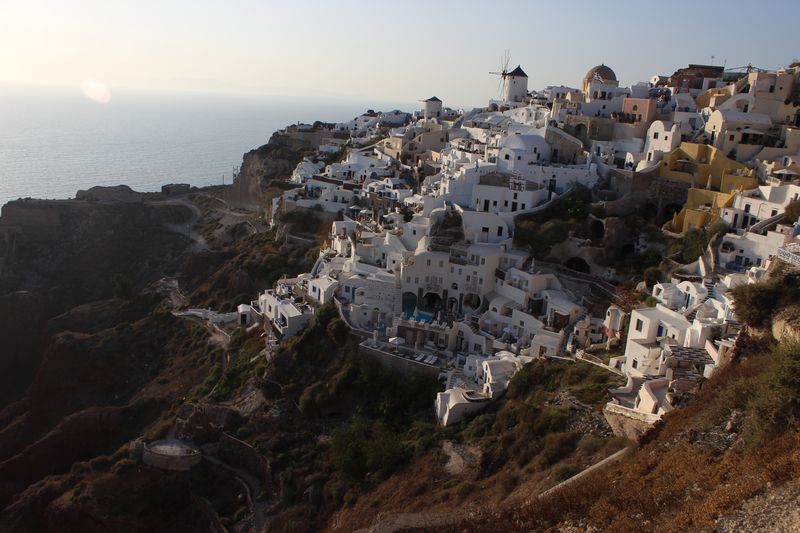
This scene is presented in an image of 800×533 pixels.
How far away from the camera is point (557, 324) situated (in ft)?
87.7

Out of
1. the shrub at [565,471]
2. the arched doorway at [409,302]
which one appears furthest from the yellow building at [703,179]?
the shrub at [565,471]

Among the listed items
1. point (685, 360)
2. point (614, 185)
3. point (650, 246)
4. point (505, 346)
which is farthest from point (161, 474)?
point (614, 185)

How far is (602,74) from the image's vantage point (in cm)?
4731

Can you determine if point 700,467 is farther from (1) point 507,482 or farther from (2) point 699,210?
(2) point 699,210

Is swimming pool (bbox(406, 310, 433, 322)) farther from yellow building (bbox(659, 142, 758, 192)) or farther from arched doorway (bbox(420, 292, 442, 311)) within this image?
yellow building (bbox(659, 142, 758, 192))

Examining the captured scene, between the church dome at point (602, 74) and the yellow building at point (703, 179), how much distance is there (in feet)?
51.3

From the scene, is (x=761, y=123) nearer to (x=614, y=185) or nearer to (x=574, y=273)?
(x=614, y=185)

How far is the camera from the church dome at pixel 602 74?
154ft

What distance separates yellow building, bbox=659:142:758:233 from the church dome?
1562cm

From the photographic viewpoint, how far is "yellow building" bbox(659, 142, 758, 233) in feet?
93.2

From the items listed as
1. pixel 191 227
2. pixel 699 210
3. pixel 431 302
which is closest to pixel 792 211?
pixel 699 210

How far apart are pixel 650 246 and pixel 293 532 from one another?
19.6 m

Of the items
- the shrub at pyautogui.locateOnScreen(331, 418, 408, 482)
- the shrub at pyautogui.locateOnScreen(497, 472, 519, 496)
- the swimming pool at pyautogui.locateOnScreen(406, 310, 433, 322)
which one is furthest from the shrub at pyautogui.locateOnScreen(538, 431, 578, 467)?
the swimming pool at pyautogui.locateOnScreen(406, 310, 433, 322)

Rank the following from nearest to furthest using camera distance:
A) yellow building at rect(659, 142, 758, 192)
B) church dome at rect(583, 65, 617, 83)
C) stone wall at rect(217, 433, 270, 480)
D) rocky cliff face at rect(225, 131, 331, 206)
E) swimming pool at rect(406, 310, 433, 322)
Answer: stone wall at rect(217, 433, 270, 480), swimming pool at rect(406, 310, 433, 322), yellow building at rect(659, 142, 758, 192), church dome at rect(583, 65, 617, 83), rocky cliff face at rect(225, 131, 331, 206)
